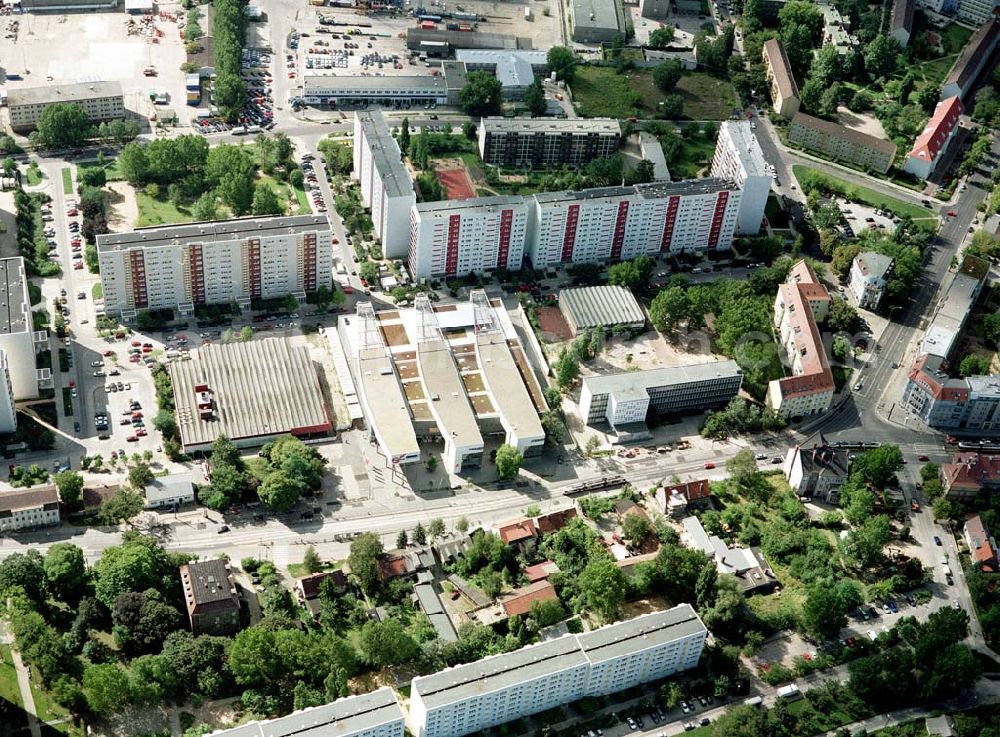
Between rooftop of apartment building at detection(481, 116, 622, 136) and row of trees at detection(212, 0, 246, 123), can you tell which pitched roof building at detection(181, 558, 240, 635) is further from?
row of trees at detection(212, 0, 246, 123)

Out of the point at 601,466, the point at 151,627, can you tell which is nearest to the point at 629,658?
the point at 601,466

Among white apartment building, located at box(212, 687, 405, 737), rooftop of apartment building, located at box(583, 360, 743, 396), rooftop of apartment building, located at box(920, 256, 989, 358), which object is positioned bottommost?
white apartment building, located at box(212, 687, 405, 737)

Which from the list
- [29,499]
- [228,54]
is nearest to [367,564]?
[29,499]

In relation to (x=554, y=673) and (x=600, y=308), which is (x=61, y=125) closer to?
(x=600, y=308)

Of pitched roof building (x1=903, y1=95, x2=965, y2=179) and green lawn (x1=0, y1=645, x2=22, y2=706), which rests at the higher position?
pitched roof building (x1=903, y1=95, x2=965, y2=179)

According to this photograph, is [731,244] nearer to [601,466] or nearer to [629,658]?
[601,466]

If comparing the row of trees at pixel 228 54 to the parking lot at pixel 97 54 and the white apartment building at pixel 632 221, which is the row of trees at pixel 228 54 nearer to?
the parking lot at pixel 97 54

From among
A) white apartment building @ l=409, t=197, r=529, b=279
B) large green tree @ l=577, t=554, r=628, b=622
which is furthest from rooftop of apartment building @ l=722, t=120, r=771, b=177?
large green tree @ l=577, t=554, r=628, b=622
